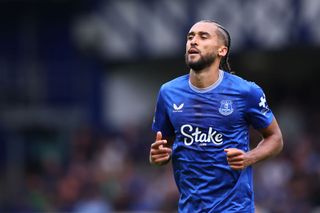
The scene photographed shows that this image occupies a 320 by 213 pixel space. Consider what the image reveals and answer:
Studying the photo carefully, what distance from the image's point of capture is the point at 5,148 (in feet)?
74.5

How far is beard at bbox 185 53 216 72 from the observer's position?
25.3 feet

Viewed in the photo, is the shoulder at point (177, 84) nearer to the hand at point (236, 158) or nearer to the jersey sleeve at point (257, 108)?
the jersey sleeve at point (257, 108)

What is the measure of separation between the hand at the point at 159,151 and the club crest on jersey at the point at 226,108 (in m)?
0.48

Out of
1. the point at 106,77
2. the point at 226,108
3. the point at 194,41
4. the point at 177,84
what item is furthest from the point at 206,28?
the point at 106,77

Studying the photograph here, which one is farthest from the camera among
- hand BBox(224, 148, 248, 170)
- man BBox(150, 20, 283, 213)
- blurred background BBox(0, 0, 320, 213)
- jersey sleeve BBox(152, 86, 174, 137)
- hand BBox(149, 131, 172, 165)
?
blurred background BBox(0, 0, 320, 213)

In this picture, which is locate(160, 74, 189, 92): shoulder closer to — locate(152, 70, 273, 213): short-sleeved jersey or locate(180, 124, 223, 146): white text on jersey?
locate(152, 70, 273, 213): short-sleeved jersey

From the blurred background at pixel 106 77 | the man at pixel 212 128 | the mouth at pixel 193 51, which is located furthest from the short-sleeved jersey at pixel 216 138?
the blurred background at pixel 106 77

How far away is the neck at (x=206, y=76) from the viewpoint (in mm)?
7781

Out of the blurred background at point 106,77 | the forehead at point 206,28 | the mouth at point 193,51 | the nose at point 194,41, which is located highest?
the forehead at point 206,28

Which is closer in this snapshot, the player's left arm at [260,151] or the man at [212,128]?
the player's left arm at [260,151]

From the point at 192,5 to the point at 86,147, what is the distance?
3.61 meters

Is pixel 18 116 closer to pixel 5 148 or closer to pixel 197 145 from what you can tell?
pixel 5 148

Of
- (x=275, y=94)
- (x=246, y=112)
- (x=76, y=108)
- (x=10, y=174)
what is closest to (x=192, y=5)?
(x=275, y=94)

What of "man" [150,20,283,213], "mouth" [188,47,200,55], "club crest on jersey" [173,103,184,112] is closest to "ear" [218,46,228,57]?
"man" [150,20,283,213]
